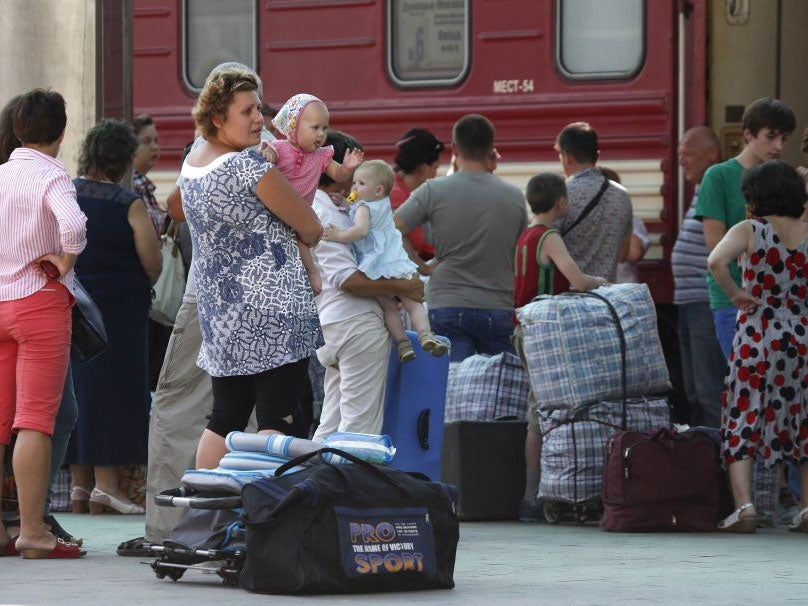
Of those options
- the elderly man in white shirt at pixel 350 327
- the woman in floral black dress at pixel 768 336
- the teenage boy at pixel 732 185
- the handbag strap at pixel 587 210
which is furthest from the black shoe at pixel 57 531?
the handbag strap at pixel 587 210

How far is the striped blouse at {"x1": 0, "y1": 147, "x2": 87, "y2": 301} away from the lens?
6.41m

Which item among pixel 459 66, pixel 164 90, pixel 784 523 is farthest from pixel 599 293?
pixel 164 90

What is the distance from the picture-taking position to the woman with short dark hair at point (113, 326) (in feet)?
26.5

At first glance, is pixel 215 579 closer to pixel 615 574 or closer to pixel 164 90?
pixel 615 574

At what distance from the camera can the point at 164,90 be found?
1123cm

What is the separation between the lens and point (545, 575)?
604 cm

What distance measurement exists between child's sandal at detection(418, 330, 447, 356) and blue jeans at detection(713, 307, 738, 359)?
58.0 inches

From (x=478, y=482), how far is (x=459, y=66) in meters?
3.05

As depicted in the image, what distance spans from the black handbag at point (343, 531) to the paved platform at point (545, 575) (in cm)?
6

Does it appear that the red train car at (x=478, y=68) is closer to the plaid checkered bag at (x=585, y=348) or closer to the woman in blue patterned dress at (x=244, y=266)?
the plaid checkered bag at (x=585, y=348)

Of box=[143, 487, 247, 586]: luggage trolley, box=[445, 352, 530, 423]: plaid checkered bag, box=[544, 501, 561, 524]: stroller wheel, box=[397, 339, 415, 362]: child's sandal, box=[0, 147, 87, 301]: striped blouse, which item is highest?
box=[0, 147, 87, 301]: striped blouse

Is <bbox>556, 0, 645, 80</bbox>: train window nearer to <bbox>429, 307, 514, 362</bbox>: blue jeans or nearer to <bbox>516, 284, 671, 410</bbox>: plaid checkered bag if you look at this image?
<bbox>429, 307, 514, 362</bbox>: blue jeans

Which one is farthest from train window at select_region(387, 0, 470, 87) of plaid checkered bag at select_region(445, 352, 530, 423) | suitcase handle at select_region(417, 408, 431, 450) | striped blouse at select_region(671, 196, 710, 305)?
suitcase handle at select_region(417, 408, 431, 450)

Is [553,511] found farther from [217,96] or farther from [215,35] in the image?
[215,35]
